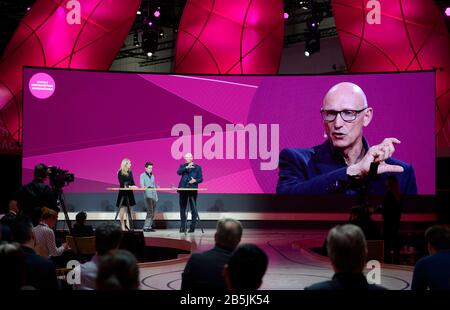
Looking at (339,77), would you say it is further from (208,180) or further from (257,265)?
(257,265)

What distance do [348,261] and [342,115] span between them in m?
8.46

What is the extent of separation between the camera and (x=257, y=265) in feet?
7.54

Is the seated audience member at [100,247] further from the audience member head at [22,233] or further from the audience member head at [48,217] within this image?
the audience member head at [48,217]

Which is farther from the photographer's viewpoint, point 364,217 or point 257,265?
point 364,217

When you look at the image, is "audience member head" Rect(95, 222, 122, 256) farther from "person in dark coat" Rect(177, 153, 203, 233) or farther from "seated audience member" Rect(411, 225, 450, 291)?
"person in dark coat" Rect(177, 153, 203, 233)

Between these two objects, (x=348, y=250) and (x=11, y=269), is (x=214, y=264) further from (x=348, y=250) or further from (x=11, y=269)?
(x=11, y=269)

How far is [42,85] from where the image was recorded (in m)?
10.2

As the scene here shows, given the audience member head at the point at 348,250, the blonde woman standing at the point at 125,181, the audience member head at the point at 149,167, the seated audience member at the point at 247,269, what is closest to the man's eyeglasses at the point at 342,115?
the audience member head at the point at 149,167

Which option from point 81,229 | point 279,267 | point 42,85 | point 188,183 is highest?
point 42,85

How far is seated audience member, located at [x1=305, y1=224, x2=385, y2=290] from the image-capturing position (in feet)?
7.66

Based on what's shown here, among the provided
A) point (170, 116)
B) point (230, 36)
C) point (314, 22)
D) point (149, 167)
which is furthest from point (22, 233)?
point (314, 22)
